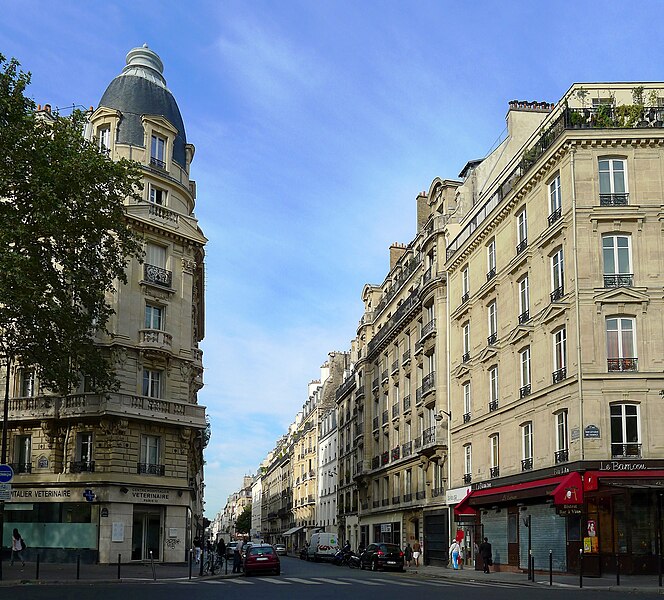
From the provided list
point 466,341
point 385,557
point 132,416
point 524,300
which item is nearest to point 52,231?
point 132,416

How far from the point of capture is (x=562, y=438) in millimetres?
29562

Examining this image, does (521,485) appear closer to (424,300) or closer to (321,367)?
(424,300)

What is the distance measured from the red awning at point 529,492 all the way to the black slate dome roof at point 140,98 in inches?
859

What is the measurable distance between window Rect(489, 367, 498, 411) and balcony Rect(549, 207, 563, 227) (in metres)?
8.20

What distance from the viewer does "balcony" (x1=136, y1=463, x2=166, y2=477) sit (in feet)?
121

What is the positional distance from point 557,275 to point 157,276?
726 inches

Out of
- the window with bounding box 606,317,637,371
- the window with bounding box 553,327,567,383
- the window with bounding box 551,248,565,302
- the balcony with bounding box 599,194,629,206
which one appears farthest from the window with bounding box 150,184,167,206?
the window with bounding box 606,317,637,371

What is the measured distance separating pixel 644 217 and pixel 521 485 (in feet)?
35.7

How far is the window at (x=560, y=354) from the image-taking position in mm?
29672

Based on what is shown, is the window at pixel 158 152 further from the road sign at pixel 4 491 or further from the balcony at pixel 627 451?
the balcony at pixel 627 451

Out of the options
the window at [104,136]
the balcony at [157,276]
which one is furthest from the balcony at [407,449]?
the window at [104,136]

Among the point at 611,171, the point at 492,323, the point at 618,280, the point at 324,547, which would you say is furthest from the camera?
the point at 324,547

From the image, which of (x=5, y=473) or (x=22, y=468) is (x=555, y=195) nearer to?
(x=5, y=473)

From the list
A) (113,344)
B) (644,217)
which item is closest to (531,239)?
(644,217)
